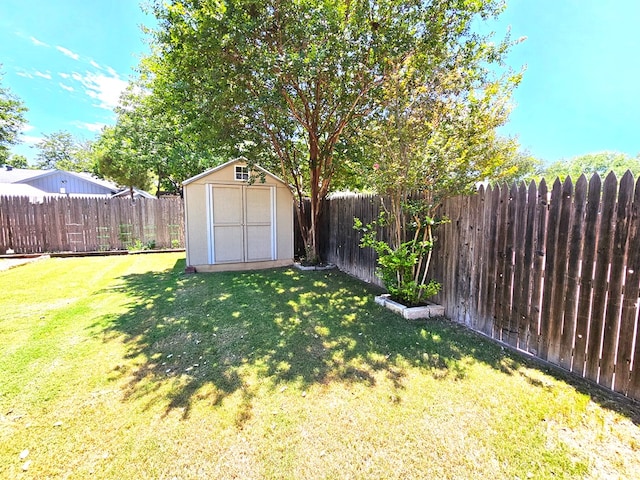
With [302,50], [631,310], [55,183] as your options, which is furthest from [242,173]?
[55,183]

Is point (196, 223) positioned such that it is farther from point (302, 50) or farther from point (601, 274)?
point (601, 274)

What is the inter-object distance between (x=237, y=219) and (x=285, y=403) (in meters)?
5.51

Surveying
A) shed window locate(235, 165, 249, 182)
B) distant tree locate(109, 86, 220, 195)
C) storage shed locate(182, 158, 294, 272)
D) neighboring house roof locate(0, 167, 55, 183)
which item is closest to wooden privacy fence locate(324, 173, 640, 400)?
storage shed locate(182, 158, 294, 272)

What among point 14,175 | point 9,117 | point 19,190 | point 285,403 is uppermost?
point 9,117

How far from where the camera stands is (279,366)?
279 centimetres

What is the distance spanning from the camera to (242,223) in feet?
23.7

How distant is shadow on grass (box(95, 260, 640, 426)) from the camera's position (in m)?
2.55

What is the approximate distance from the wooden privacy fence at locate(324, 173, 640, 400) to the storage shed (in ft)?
14.9

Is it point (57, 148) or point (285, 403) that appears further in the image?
point (57, 148)

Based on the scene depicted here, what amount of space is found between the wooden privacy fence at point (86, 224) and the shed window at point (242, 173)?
4838 millimetres

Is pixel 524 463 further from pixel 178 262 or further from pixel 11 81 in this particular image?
pixel 11 81

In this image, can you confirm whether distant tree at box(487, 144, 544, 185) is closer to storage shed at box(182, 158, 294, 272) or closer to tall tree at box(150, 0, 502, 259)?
tall tree at box(150, 0, 502, 259)

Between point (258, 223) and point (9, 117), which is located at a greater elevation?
point (9, 117)

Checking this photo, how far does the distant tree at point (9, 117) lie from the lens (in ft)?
47.1
